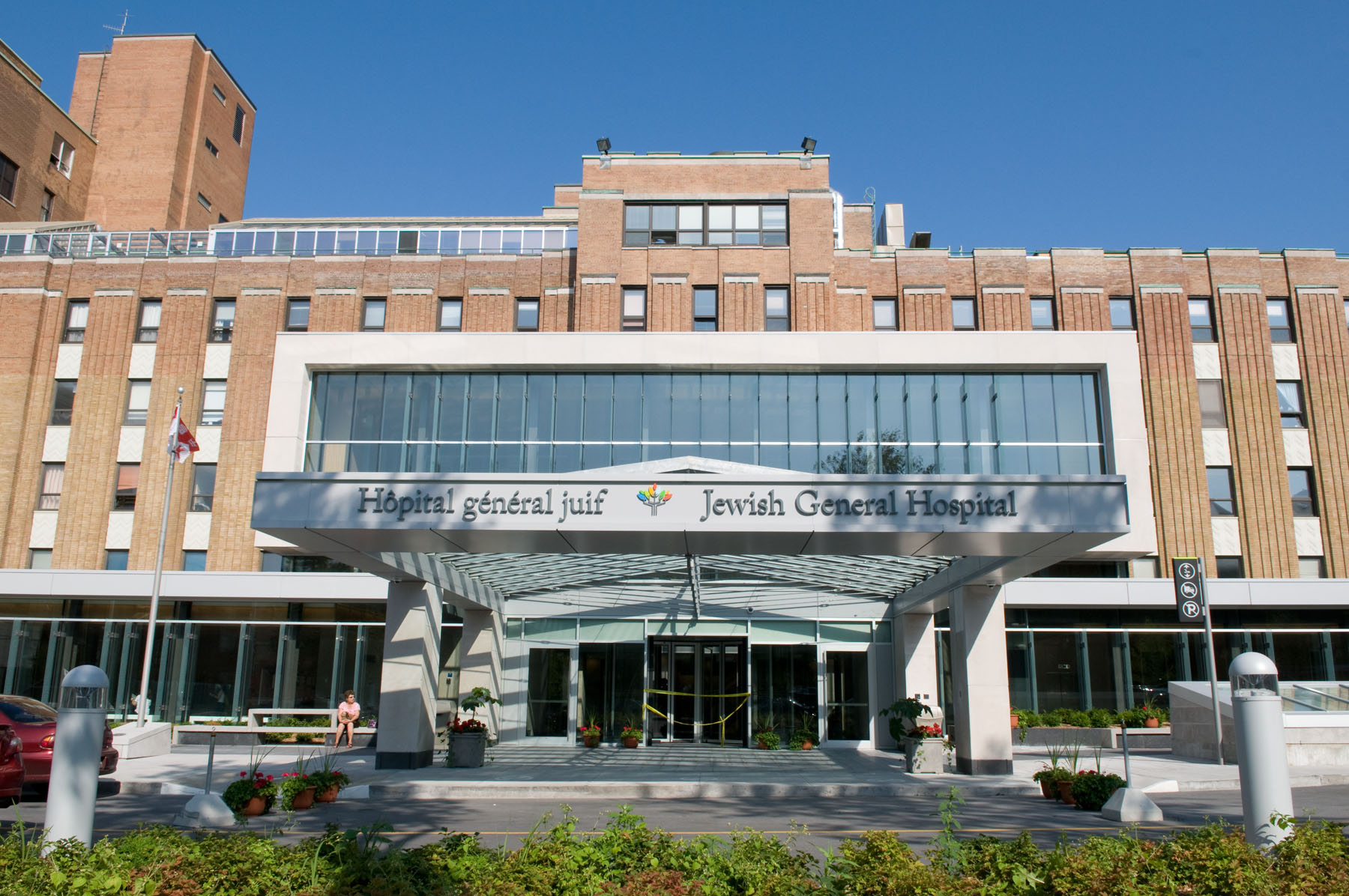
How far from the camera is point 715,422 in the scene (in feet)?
93.7

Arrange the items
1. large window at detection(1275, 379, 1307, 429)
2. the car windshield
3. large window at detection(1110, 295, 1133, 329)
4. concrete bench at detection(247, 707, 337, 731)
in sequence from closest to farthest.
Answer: the car windshield < concrete bench at detection(247, 707, 337, 731) < large window at detection(1275, 379, 1307, 429) < large window at detection(1110, 295, 1133, 329)

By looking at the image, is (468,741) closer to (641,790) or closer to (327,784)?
(641,790)

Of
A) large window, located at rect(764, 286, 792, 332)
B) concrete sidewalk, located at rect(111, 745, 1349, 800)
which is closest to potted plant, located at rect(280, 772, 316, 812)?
concrete sidewalk, located at rect(111, 745, 1349, 800)

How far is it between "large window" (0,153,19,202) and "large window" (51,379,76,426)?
58.7 feet

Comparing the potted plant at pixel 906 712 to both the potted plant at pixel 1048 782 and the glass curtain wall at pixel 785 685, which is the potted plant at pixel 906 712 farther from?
the glass curtain wall at pixel 785 685

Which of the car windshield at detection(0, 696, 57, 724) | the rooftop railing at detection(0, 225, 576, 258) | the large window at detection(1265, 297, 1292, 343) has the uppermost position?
the rooftop railing at detection(0, 225, 576, 258)

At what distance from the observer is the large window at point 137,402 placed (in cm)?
3422

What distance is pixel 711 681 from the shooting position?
27141mm

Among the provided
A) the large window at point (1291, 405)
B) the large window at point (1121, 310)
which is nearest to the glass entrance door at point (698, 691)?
the large window at point (1121, 310)

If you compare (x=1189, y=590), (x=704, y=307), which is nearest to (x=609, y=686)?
(x=704, y=307)

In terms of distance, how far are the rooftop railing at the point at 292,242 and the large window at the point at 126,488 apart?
780cm

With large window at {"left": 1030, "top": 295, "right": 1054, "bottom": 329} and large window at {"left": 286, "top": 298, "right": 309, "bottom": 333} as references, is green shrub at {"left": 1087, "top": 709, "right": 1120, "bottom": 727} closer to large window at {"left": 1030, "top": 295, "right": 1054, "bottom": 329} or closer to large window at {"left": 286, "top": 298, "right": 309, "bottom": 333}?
large window at {"left": 1030, "top": 295, "right": 1054, "bottom": 329}

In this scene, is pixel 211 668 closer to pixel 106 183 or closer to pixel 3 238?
pixel 3 238

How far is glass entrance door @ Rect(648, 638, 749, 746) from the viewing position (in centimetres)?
2680
